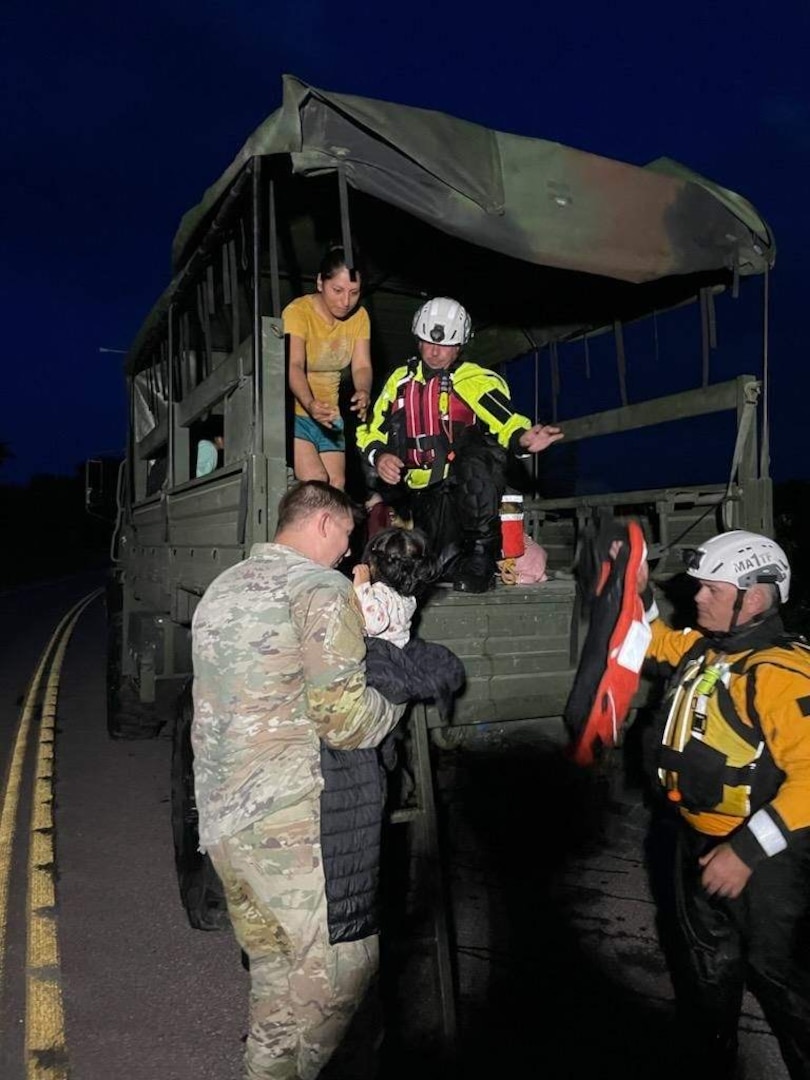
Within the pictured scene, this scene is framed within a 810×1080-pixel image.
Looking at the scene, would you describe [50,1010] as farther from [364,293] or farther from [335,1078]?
[364,293]

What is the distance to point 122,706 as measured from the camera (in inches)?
271

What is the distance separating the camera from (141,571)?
6602 mm

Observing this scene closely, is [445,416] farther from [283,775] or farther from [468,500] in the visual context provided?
[283,775]

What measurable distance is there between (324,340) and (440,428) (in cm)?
81

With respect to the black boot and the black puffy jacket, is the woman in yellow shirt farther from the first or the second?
the black puffy jacket

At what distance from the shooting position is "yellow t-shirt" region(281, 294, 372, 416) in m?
4.75

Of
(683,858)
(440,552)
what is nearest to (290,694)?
(683,858)

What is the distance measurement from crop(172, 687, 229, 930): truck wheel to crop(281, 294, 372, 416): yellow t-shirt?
1.84 meters

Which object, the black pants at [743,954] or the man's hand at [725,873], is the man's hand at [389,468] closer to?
the black pants at [743,954]

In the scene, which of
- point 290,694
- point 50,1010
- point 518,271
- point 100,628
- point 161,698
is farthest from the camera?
point 100,628

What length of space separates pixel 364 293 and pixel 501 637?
3.73m

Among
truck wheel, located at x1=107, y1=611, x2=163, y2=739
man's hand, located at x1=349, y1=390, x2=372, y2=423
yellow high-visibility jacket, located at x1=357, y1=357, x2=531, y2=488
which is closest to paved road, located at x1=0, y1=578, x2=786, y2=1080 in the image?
truck wheel, located at x1=107, y1=611, x2=163, y2=739

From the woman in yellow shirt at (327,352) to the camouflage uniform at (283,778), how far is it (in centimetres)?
212

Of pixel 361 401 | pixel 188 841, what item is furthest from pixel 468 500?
pixel 188 841
